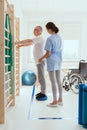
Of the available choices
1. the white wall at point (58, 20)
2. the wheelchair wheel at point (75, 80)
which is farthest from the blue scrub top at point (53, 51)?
the white wall at point (58, 20)

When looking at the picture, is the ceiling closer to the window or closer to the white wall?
the white wall

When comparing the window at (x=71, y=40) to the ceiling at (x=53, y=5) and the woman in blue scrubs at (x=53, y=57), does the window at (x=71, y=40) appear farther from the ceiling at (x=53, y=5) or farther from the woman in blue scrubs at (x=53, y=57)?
the woman in blue scrubs at (x=53, y=57)

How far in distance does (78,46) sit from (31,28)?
1.57 metres

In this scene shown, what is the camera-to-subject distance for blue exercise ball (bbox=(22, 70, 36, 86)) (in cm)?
650

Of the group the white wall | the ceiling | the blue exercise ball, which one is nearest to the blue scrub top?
the ceiling

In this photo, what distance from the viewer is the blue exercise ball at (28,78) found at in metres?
6.50

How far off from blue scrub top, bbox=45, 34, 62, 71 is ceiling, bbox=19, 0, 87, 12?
2.46 meters

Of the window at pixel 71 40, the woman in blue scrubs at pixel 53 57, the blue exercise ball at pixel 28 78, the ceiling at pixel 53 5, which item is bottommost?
the blue exercise ball at pixel 28 78

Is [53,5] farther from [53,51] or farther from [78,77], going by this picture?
[53,51]

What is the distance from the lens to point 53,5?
6.14m

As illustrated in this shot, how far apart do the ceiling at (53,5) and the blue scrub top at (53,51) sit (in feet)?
8.06

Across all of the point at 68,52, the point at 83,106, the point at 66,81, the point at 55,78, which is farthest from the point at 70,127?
the point at 68,52

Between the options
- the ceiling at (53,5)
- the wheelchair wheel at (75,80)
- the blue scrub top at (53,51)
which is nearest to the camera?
the blue scrub top at (53,51)

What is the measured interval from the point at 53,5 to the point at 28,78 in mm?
2180
